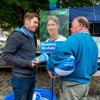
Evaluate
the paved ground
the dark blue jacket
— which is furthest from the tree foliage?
the dark blue jacket

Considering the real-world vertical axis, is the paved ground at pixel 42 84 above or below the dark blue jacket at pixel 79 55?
below

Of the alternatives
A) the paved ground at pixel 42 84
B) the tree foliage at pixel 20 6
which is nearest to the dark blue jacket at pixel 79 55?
the paved ground at pixel 42 84

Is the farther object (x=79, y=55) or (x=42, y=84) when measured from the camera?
(x=42, y=84)

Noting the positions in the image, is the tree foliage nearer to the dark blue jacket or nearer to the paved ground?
the paved ground

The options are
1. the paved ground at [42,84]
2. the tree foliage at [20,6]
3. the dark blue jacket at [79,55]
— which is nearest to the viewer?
the dark blue jacket at [79,55]

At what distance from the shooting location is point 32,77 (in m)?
5.49

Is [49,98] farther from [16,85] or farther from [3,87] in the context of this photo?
[3,87]

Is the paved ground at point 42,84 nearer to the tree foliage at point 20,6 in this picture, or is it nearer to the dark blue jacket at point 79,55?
the tree foliage at point 20,6

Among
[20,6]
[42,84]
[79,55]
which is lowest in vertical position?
[42,84]

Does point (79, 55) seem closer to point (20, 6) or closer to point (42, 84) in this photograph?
point (42, 84)

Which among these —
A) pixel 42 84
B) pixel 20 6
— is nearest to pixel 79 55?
pixel 42 84

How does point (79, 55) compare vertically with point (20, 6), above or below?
below

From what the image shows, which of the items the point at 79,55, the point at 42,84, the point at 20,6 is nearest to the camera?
the point at 79,55

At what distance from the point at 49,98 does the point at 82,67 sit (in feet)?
5.00
